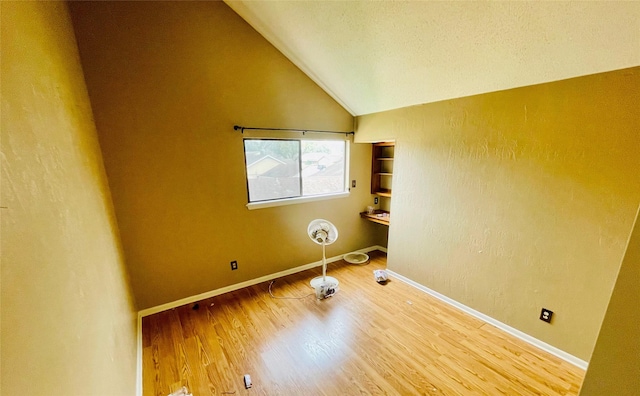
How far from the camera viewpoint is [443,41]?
1795 millimetres

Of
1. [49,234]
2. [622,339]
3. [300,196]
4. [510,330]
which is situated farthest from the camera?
[300,196]

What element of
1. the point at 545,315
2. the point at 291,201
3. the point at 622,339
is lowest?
the point at 545,315

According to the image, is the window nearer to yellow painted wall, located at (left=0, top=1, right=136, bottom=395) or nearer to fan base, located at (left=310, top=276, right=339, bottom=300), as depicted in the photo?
fan base, located at (left=310, top=276, right=339, bottom=300)

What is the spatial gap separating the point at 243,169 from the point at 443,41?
2211mm

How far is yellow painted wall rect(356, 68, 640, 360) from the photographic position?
162 cm

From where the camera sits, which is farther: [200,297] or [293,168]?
[293,168]

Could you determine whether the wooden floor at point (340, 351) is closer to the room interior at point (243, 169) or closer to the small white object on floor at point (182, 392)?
the small white object on floor at point (182, 392)

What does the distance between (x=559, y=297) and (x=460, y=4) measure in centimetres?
233

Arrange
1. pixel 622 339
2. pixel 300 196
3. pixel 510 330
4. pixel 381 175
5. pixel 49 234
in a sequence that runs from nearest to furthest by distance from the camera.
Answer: pixel 622 339, pixel 49 234, pixel 510 330, pixel 300 196, pixel 381 175

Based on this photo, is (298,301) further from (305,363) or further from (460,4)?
(460,4)

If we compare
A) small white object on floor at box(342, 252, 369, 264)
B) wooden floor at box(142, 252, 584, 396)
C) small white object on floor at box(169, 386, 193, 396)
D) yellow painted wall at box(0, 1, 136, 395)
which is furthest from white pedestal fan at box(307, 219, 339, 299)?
yellow painted wall at box(0, 1, 136, 395)

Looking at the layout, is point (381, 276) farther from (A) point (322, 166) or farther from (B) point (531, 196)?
(B) point (531, 196)

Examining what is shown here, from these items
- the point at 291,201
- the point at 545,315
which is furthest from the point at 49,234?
the point at 545,315

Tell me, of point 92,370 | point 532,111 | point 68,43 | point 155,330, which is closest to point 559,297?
point 532,111
